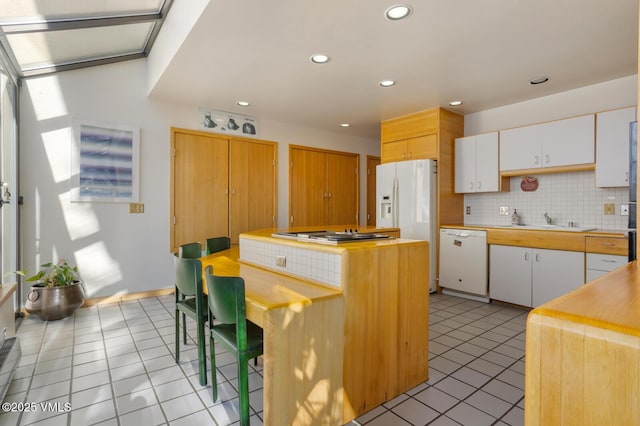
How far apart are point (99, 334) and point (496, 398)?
125 inches

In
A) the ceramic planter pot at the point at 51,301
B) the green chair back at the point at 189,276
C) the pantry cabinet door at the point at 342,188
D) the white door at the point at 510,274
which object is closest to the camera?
the green chair back at the point at 189,276

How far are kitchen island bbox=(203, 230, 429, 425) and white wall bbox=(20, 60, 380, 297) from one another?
2.40 metres

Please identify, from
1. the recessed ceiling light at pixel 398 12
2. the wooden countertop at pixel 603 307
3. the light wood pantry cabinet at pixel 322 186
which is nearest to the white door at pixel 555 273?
the light wood pantry cabinet at pixel 322 186

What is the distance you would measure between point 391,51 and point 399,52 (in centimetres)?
7

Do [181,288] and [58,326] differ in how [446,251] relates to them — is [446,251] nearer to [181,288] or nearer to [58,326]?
[181,288]

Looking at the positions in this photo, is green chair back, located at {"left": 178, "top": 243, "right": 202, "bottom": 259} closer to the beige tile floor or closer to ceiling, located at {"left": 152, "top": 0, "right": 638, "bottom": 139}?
the beige tile floor

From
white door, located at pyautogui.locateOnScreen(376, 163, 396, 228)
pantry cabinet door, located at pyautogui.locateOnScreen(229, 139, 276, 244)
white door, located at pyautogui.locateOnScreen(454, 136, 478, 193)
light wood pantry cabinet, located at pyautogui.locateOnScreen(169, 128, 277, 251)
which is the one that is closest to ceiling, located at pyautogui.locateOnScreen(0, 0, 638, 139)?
white door, located at pyautogui.locateOnScreen(454, 136, 478, 193)

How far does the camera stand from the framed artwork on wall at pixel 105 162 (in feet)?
11.9

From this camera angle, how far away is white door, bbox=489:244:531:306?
11.8 ft

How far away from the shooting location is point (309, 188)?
5.52 m

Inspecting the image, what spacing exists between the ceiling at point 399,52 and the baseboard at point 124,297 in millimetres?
2416

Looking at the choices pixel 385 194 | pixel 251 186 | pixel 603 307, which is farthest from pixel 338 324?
pixel 251 186

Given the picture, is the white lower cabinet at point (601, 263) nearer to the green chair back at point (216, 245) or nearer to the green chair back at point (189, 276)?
the green chair back at point (189, 276)

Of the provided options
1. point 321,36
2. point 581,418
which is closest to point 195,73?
point 321,36
